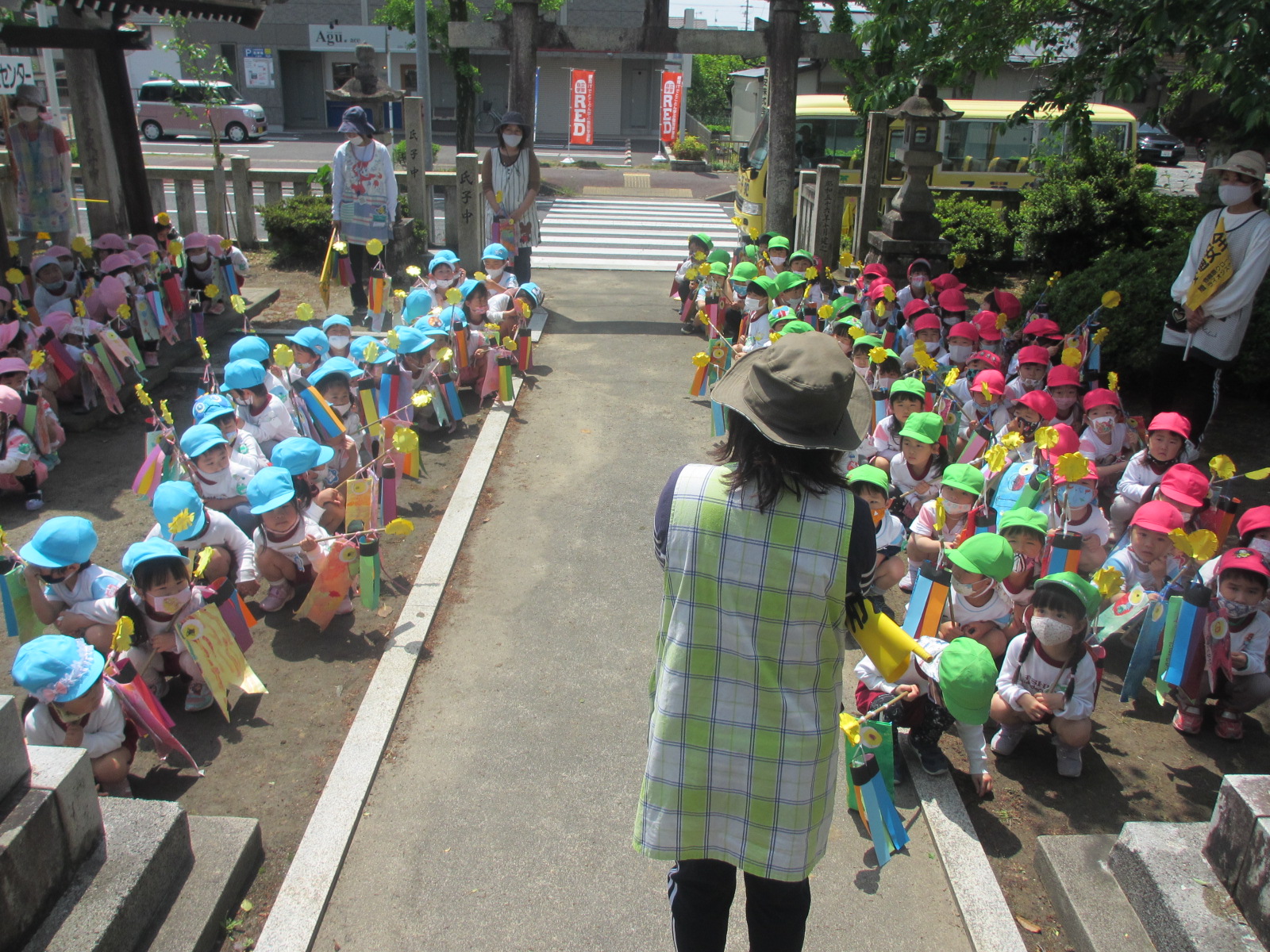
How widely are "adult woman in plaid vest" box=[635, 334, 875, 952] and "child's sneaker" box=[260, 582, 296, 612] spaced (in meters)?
2.83

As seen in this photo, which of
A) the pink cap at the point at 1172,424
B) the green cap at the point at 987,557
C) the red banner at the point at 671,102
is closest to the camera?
the green cap at the point at 987,557

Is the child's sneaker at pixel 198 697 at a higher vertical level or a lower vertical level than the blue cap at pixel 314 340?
lower

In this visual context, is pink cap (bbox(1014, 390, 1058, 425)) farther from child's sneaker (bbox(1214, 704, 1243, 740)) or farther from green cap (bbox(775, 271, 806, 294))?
green cap (bbox(775, 271, 806, 294))

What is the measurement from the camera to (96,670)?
3.02 meters

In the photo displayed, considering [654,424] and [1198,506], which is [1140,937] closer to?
[1198,506]

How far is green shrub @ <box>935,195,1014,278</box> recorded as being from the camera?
11375 mm

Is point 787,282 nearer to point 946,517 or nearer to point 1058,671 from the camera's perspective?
point 946,517

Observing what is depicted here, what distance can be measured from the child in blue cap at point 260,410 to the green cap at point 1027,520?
150 inches

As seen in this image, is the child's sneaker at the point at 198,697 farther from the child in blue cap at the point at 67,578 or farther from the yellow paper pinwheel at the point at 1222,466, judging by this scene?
the yellow paper pinwheel at the point at 1222,466

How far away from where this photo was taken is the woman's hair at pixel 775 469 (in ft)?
Answer: 6.25

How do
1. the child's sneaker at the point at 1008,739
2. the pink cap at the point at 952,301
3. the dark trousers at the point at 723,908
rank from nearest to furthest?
the dark trousers at the point at 723,908
the child's sneaker at the point at 1008,739
the pink cap at the point at 952,301

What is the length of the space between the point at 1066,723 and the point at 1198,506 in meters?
1.40

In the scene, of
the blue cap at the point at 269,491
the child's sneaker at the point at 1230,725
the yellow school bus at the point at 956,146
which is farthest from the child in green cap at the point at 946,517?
the yellow school bus at the point at 956,146

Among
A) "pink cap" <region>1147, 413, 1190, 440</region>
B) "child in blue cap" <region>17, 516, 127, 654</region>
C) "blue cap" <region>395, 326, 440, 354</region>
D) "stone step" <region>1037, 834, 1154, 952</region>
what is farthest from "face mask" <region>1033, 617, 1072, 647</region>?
"blue cap" <region>395, 326, 440, 354</region>
